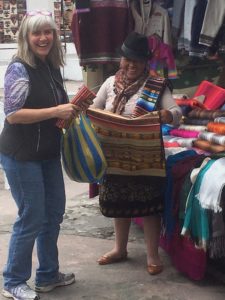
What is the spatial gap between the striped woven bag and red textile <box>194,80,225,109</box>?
1.52m

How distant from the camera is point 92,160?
10.3ft

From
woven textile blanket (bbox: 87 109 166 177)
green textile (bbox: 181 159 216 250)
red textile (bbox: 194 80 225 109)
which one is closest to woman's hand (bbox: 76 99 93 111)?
woven textile blanket (bbox: 87 109 166 177)

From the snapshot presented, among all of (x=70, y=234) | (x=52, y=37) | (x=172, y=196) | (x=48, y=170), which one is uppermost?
(x=52, y=37)

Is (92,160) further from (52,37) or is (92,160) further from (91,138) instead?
(52,37)

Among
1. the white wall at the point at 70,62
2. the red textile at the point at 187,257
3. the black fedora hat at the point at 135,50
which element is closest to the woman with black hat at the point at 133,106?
the black fedora hat at the point at 135,50

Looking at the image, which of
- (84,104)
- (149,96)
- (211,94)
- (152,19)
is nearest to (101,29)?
(152,19)

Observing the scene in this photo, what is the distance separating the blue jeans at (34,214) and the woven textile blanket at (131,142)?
35 cm

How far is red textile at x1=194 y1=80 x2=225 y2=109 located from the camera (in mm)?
4371

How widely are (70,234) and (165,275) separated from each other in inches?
43.6

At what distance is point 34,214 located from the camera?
122 inches

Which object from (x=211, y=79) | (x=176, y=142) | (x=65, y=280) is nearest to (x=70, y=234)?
(x=65, y=280)

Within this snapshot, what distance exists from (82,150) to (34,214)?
46 cm

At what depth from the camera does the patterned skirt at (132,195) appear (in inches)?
137

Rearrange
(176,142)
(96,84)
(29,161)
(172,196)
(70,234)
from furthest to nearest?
(96,84), (70,234), (176,142), (172,196), (29,161)
